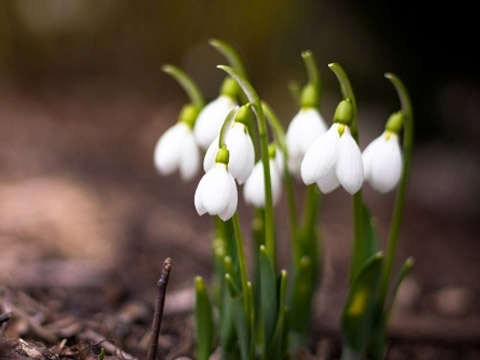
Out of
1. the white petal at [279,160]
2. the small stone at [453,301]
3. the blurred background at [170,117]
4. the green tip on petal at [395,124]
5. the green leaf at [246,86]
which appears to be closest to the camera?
the green leaf at [246,86]

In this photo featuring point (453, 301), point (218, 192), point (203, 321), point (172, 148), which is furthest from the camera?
point (453, 301)

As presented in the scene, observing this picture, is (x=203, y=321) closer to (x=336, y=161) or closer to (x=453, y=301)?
(x=336, y=161)

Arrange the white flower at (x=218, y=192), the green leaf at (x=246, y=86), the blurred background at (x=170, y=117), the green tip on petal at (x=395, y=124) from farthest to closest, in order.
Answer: the blurred background at (x=170, y=117), the green tip on petal at (x=395, y=124), the green leaf at (x=246, y=86), the white flower at (x=218, y=192)

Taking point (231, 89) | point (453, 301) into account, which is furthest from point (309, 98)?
point (453, 301)

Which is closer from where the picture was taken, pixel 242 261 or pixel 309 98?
pixel 242 261

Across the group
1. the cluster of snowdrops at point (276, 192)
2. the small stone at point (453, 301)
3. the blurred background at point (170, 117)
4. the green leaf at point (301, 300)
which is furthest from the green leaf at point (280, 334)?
the small stone at point (453, 301)

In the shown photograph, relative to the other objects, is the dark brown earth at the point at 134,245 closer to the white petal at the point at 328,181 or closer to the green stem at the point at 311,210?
the green stem at the point at 311,210

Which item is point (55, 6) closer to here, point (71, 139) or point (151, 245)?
point (71, 139)
